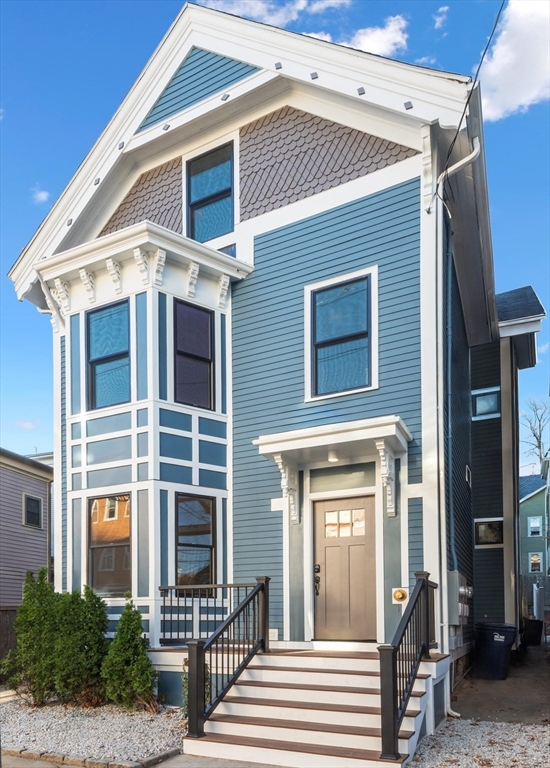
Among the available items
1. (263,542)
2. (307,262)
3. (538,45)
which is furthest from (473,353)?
(538,45)

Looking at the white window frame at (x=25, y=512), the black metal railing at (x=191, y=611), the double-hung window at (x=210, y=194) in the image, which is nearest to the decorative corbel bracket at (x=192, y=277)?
the double-hung window at (x=210, y=194)

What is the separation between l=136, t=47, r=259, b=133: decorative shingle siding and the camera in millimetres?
10367

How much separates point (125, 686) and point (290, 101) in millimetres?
7456

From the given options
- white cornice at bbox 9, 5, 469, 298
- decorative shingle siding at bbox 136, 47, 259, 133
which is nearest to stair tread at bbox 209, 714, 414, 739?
white cornice at bbox 9, 5, 469, 298

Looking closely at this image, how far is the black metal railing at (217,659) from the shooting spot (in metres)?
7.02

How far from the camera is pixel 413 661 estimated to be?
693cm

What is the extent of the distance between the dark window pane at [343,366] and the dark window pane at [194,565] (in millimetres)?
2473

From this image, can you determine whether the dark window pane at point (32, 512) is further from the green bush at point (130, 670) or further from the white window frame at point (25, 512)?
the green bush at point (130, 670)

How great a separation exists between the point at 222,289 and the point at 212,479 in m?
2.52

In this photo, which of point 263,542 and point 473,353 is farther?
point 473,353

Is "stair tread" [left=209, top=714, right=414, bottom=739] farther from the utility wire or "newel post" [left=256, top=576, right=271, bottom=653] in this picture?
the utility wire

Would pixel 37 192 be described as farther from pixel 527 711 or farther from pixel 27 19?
pixel 527 711

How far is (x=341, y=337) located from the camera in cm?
925

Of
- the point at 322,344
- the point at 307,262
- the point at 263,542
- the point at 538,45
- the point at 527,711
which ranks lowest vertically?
the point at 527,711
